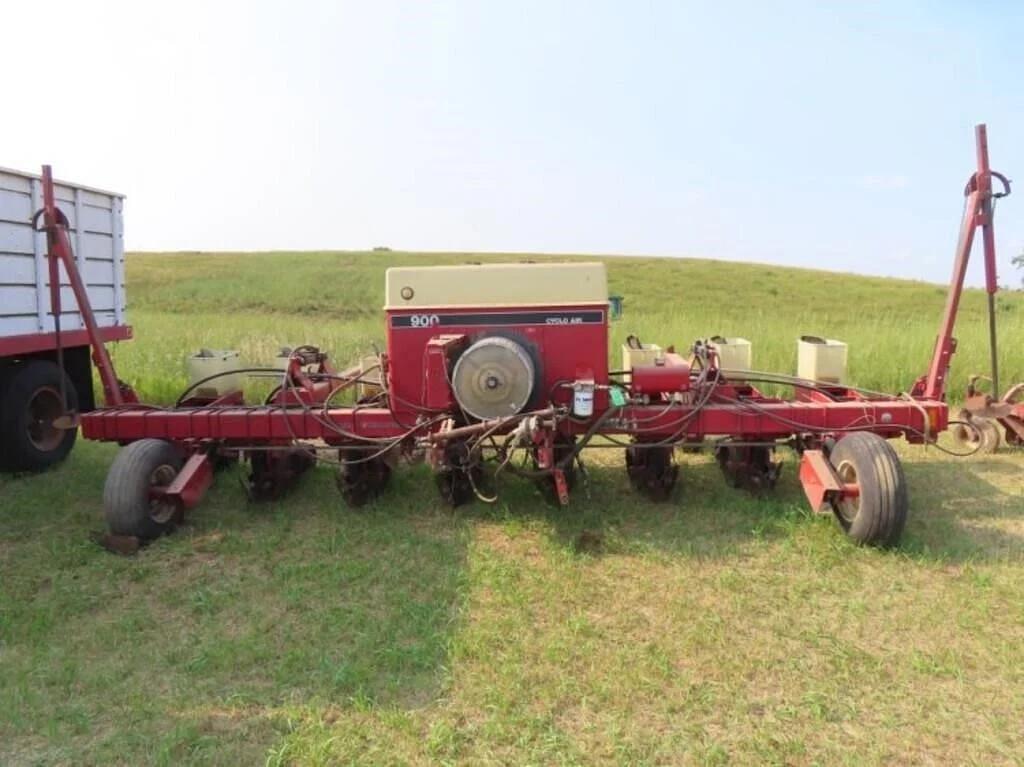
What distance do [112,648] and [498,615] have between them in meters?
1.63

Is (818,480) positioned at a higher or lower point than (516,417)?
lower

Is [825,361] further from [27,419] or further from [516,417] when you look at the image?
[27,419]

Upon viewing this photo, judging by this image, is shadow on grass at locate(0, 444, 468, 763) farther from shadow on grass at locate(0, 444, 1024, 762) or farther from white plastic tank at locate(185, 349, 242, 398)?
white plastic tank at locate(185, 349, 242, 398)

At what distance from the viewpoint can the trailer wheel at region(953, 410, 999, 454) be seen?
659 cm

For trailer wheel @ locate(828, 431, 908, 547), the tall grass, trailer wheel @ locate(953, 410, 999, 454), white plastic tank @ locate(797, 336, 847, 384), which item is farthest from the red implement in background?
trailer wheel @ locate(953, 410, 999, 454)

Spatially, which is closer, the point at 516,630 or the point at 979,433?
the point at 516,630

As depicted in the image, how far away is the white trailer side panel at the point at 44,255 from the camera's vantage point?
579 cm

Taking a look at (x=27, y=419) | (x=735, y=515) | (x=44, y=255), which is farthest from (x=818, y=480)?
(x=44, y=255)

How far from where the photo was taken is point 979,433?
262 inches

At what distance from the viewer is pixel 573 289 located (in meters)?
4.70

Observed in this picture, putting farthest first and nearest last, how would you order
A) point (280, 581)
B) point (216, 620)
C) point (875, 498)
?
point (875, 498) → point (280, 581) → point (216, 620)

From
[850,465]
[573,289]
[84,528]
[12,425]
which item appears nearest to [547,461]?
[573,289]

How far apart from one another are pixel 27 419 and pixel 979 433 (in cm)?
743

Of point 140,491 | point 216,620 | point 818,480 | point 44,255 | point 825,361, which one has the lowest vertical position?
point 216,620
